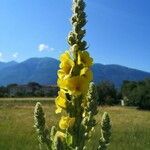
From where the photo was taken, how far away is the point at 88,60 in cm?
300

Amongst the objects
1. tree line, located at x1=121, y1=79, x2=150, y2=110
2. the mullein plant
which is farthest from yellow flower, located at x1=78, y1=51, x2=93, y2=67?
tree line, located at x1=121, y1=79, x2=150, y2=110

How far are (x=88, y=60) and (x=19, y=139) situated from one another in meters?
20.1

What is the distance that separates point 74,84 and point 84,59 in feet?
0.54

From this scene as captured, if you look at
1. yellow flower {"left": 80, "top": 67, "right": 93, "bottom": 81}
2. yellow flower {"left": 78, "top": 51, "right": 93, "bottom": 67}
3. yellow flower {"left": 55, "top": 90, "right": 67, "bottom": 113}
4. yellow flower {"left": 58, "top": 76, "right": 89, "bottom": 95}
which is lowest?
yellow flower {"left": 55, "top": 90, "right": 67, "bottom": 113}

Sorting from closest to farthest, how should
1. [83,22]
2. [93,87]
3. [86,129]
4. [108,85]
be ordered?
1. [83,22]
2. [86,129]
3. [93,87]
4. [108,85]

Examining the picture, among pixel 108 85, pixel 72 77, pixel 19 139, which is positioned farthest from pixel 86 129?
pixel 108 85

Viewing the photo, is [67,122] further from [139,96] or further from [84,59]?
[139,96]

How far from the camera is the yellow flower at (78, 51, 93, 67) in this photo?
2.97m

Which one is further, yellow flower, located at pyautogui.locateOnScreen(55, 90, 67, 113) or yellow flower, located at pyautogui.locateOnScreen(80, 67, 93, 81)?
yellow flower, located at pyautogui.locateOnScreen(55, 90, 67, 113)

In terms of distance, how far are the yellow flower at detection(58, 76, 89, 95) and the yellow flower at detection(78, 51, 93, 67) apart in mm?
93

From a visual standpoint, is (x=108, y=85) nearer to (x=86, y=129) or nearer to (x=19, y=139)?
(x=19, y=139)

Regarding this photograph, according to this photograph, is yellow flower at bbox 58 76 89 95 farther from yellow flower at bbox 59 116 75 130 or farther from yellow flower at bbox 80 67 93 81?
yellow flower at bbox 59 116 75 130

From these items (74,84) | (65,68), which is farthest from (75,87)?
(65,68)

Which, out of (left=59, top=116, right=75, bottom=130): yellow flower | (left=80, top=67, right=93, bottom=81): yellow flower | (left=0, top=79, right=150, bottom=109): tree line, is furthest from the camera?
(left=0, top=79, right=150, bottom=109): tree line
